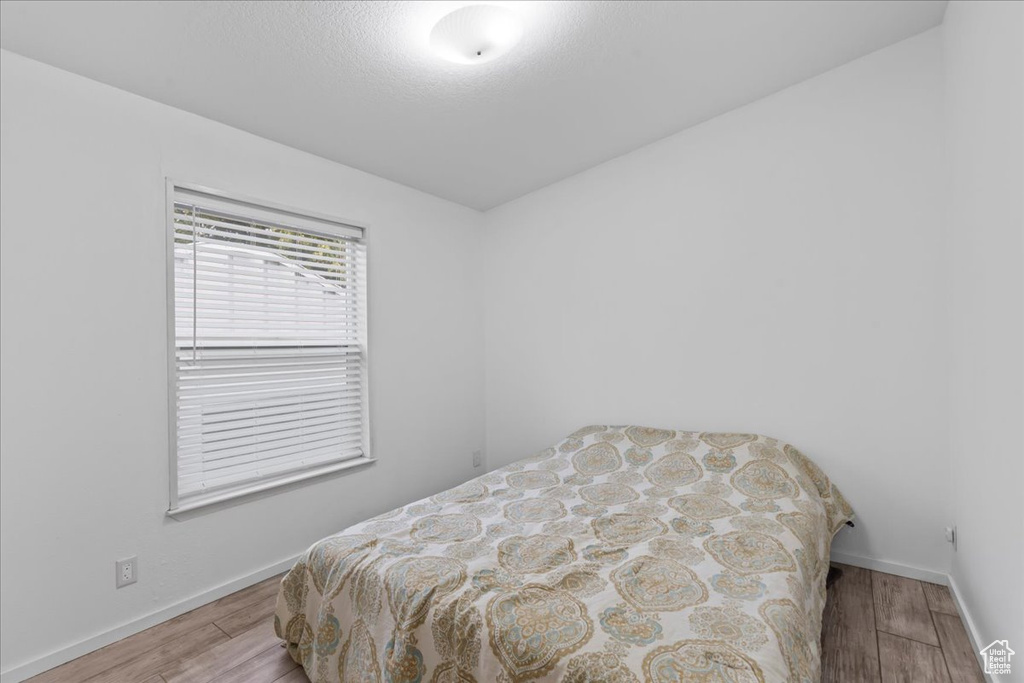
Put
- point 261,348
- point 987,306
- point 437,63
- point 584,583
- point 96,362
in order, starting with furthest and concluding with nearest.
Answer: point 261,348 < point 437,63 < point 96,362 < point 987,306 < point 584,583

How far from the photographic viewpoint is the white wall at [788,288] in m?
2.27

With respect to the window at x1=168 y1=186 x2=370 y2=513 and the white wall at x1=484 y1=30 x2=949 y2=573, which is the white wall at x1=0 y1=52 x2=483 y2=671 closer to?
the window at x1=168 y1=186 x2=370 y2=513

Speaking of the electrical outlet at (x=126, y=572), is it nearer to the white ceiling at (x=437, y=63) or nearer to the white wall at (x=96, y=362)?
the white wall at (x=96, y=362)

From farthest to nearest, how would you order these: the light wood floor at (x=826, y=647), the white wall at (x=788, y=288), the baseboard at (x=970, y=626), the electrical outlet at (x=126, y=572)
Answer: the white wall at (x=788, y=288)
the electrical outlet at (x=126, y=572)
the light wood floor at (x=826, y=647)
the baseboard at (x=970, y=626)

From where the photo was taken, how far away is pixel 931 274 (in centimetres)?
223

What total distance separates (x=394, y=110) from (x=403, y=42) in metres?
0.49

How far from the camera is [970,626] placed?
182cm

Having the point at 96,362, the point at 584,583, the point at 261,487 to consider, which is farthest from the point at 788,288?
the point at 96,362

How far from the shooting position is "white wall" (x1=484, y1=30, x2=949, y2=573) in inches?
89.3

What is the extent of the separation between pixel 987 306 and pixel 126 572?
3.38m

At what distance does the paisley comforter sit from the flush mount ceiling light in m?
1.90

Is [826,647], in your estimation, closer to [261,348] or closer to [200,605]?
[200,605]

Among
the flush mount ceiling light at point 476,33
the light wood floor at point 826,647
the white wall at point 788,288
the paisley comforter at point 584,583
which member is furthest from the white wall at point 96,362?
the white wall at point 788,288

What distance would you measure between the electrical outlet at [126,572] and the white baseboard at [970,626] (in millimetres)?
3143
